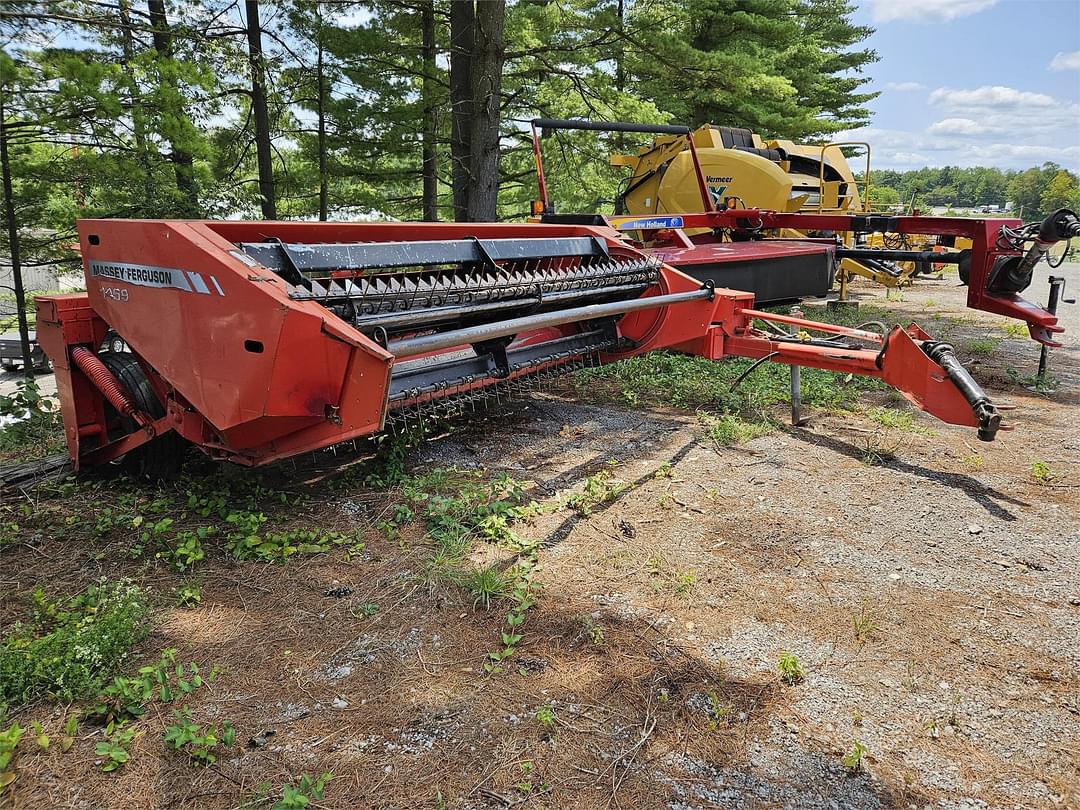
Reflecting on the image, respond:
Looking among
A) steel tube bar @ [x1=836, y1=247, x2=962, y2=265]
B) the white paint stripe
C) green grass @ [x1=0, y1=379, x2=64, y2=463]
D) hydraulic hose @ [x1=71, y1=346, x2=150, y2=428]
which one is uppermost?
steel tube bar @ [x1=836, y1=247, x2=962, y2=265]

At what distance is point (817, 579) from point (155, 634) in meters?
2.71

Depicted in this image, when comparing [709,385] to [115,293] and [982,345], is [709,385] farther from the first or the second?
[115,293]

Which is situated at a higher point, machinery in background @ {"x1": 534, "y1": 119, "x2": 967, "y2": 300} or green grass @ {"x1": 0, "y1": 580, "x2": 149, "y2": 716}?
machinery in background @ {"x1": 534, "y1": 119, "x2": 967, "y2": 300}

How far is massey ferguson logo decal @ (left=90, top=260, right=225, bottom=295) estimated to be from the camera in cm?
307

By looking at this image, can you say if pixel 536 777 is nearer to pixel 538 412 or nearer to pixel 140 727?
pixel 140 727

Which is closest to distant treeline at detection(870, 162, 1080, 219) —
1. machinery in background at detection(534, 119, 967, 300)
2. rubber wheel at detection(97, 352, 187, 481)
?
machinery in background at detection(534, 119, 967, 300)

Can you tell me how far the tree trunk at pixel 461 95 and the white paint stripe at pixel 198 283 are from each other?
6.06 meters

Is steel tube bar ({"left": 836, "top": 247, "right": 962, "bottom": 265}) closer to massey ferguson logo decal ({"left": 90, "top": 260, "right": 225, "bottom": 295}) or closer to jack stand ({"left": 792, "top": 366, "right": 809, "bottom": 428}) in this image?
jack stand ({"left": 792, "top": 366, "right": 809, "bottom": 428})

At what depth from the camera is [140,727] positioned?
7.46ft

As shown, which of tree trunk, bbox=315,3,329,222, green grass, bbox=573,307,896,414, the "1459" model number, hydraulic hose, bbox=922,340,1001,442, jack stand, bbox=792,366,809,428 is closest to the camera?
the "1459" model number

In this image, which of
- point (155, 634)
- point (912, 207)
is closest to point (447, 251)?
point (155, 634)

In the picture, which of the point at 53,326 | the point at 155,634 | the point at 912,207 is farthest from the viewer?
the point at 912,207

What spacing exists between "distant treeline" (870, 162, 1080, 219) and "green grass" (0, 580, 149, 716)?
13.8 meters

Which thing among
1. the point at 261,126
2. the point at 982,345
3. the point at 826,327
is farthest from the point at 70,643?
the point at 261,126
